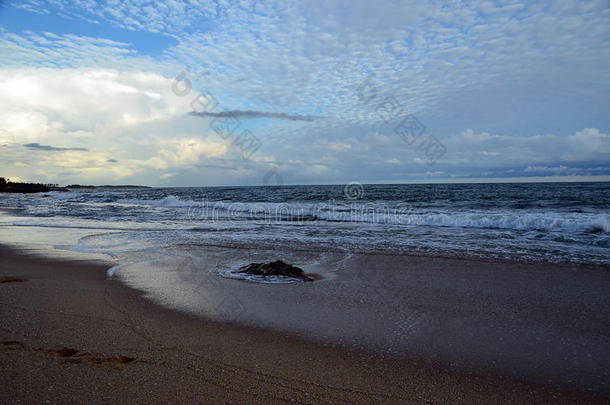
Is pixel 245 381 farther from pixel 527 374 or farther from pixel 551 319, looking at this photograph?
pixel 551 319

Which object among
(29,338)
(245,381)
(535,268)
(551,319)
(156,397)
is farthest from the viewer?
(535,268)

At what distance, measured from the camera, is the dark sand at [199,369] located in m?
2.37

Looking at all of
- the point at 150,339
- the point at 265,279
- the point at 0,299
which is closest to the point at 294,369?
the point at 150,339

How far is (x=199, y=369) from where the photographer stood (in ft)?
8.80

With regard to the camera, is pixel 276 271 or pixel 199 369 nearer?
pixel 199 369

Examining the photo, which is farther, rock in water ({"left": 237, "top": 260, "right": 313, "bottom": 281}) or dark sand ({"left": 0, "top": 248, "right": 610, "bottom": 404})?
rock in water ({"left": 237, "top": 260, "right": 313, "bottom": 281})

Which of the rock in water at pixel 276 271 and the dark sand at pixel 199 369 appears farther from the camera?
the rock in water at pixel 276 271

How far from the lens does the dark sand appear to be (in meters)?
2.37

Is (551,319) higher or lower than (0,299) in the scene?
lower

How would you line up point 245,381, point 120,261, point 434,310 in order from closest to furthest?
1. point 245,381
2. point 434,310
3. point 120,261

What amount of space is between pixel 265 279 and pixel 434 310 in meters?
2.65

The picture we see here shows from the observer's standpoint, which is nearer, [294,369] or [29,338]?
[294,369]

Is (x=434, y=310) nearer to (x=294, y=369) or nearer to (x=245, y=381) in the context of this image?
(x=294, y=369)

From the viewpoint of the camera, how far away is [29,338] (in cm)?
318
